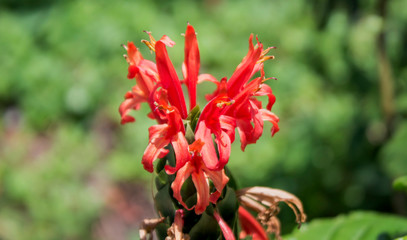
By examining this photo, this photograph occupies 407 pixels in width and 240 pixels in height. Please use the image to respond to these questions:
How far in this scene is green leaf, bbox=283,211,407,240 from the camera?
120cm

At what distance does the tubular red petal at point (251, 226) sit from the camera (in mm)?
997

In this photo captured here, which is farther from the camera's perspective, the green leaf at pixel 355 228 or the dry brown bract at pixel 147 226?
the green leaf at pixel 355 228

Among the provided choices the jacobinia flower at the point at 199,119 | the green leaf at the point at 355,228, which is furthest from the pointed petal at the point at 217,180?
the green leaf at the point at 355,228

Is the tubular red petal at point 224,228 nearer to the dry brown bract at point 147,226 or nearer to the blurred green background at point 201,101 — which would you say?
the dry brown bract at point 147,226

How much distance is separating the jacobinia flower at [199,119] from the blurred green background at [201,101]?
1396mm

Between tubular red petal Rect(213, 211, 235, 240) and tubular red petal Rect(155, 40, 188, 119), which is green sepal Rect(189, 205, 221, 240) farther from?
tubular red petal Rect(155, 40, 188, 119)

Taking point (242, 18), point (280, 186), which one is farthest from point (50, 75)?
point (280, 186)

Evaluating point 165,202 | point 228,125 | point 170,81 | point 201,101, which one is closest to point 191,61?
point 170,81

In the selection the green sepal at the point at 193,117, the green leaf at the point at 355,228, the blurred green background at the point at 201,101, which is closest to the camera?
the green sepal at the point at 193,117

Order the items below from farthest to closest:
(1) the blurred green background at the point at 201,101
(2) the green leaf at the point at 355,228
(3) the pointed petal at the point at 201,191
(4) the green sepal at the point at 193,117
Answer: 1. (1) the blurred green background at the point at 201,101
2. (2) the green leaf at the point at 355,228
3. (4) the green sepal at the point at 193,117
4. (3) the pointed petal at the point at 201,191

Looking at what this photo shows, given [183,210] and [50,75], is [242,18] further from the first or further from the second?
[183,210]

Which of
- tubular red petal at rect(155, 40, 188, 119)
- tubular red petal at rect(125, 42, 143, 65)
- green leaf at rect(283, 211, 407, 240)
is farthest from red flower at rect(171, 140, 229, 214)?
green leaf at rect(283, 211, 407, 240)

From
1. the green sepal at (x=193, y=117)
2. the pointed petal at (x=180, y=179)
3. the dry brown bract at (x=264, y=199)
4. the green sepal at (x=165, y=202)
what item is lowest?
the dry brown bract at (x=264, y=199)

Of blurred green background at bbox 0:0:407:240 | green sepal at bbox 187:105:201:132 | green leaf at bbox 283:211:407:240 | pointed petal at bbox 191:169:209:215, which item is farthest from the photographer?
blurred green background at bbox 0:0:407:240
